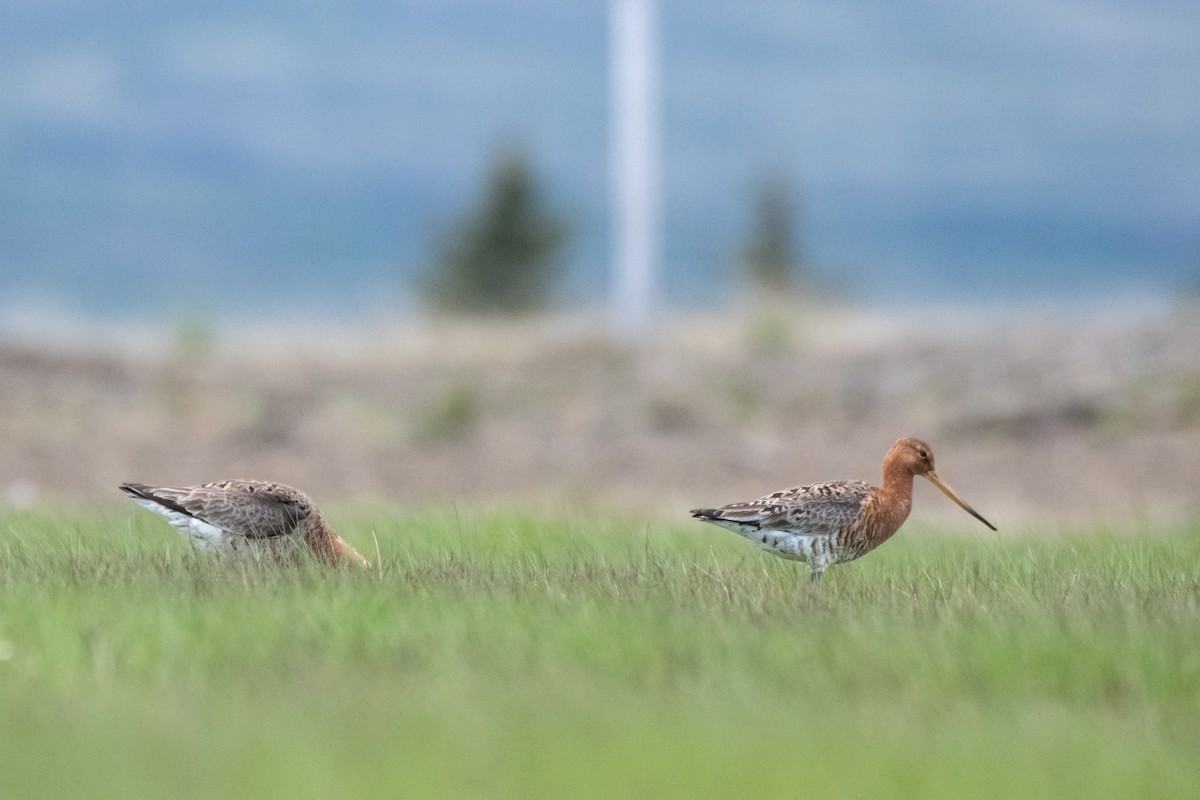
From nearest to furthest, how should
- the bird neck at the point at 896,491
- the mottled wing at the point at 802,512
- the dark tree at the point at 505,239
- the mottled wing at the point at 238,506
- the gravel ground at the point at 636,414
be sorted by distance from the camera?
the mottled wing at the point at 238,506 → the mottled wing at the point at 802,512 → the bird neck at the point at 896,491 → the gravel ground at the point at 636,414 → the dark tree at the point at 505,239

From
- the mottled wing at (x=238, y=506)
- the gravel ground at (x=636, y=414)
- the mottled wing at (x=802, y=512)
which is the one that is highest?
the mottled wing at (x=238, y=506)

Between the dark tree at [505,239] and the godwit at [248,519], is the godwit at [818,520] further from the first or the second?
the dark tree at [505,239]

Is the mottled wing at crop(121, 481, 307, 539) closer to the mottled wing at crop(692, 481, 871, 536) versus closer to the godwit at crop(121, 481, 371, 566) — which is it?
the godwit at crop(121, 481, 371, 566)

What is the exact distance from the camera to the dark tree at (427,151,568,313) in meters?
23.6

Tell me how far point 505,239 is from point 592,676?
19630 mm

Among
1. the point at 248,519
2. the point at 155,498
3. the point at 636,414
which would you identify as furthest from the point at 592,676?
the point at 636,414

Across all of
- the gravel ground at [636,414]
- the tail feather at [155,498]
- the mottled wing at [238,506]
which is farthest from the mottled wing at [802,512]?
the gravel ground at [636,414]

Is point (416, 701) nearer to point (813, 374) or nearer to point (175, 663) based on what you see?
point (175, 663)

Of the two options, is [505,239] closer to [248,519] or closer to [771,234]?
[771,234]

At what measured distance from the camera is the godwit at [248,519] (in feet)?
20.8

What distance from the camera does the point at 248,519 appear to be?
20.8 feet

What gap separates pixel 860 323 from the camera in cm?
1800

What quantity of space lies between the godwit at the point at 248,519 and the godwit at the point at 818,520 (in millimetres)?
1646

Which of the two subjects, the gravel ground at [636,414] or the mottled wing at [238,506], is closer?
the mottled wing at [238,506]
